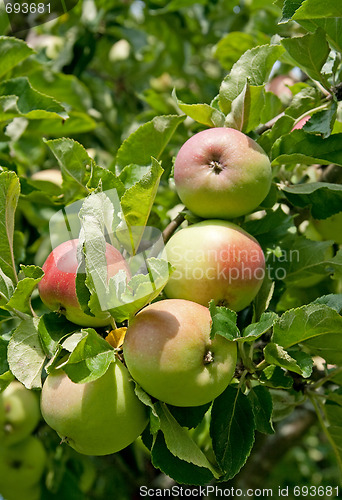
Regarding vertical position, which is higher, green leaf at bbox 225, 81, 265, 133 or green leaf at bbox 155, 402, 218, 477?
green leaf at bbox 225, 81, 265, 133

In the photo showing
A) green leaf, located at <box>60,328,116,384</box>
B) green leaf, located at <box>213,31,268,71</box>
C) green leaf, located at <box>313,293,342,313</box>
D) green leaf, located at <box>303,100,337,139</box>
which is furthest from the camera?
green leaf, located at <box>213,31,268,71</box>

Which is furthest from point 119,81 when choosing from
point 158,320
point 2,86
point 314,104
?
point 158,320

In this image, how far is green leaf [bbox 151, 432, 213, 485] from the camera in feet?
2.83

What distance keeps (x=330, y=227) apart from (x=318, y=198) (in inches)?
6.9

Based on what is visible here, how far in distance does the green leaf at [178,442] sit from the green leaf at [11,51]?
0.87 meters

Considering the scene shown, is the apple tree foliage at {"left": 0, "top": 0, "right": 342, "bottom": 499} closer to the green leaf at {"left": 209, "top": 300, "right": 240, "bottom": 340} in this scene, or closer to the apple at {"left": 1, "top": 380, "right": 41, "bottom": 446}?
the green leaf at {"left": 209, "top": 300, "right": 240, "bottom": 340}

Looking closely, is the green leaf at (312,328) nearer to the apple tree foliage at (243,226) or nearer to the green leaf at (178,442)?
the apple tree foliage at (243,226)

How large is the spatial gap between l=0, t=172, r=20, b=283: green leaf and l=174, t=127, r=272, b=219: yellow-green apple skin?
10.6 inches

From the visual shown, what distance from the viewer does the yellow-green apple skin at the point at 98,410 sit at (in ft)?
2.66

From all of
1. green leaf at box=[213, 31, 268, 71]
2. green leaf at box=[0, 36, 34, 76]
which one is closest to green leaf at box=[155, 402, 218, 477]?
green leaf at box=[0, 36, 34, 76]

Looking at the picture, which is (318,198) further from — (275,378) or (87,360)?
(87,360)

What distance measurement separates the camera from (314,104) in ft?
3.61

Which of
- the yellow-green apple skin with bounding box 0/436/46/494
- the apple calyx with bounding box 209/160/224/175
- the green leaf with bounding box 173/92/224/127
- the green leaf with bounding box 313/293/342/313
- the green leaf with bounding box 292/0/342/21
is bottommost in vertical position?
the yellow-green apple skin with bounding box 0/436/46/494

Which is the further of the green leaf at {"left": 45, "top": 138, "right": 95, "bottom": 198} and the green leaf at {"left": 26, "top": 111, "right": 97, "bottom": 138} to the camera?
the green leaf at {"left": 26, "top": 111, "right": 97, "bottom": 138}
